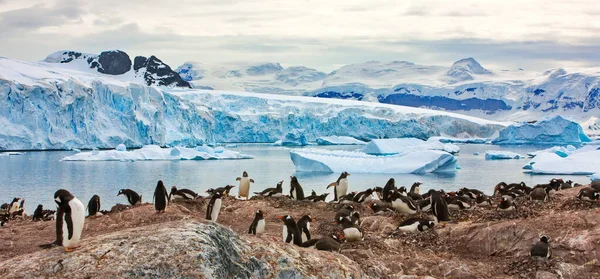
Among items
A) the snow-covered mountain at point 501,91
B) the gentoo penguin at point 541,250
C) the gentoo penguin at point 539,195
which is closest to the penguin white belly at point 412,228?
the gentoo penguin at point 541,250

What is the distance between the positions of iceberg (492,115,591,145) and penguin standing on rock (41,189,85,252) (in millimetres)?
70642

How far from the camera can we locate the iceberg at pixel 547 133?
235 feet

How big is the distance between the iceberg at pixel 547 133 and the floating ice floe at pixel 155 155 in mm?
37039

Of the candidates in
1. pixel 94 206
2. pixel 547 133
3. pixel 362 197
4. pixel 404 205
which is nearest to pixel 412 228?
pixel 404 205

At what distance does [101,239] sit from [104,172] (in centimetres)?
3672

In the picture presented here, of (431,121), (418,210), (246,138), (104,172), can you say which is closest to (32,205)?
(104,172)

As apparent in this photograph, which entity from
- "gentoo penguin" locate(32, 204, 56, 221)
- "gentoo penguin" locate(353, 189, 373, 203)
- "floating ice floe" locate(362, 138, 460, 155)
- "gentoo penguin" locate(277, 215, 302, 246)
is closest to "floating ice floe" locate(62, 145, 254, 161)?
"floating ice floe" locate(362, 138, 460, 155)

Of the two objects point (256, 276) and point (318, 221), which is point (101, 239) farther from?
point (318, 221)

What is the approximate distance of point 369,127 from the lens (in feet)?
265

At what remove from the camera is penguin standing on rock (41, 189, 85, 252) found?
6.03 metres

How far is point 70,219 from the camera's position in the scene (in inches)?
245

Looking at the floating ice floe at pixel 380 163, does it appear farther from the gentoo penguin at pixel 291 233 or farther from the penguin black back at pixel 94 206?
the gentoo penguin at pixel 291 233

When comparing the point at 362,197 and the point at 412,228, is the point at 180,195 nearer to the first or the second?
the point at 362,197

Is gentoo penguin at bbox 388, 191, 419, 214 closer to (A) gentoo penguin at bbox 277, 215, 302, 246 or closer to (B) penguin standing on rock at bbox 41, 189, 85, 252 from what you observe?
(A) gentoo penguin at bbox 277, 215, 302, 246
